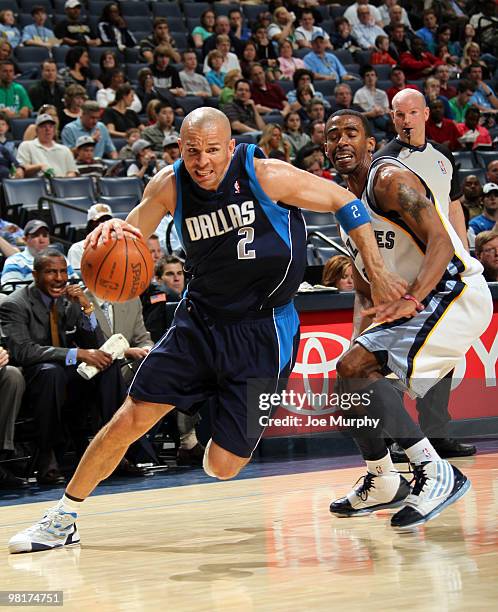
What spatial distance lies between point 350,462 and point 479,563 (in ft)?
11.5

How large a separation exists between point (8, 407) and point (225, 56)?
9260mm

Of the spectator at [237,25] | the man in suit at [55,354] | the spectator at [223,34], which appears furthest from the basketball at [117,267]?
the spectator at [237,25]

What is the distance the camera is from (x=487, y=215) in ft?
35.8

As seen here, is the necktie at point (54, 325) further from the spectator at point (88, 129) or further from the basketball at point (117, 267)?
the spectator at point (88, 129)

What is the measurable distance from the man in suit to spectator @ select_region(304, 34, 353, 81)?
959 cm

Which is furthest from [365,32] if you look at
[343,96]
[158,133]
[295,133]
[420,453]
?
[420,453]

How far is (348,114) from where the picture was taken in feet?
16.5

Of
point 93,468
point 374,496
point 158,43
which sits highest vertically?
point 158,43

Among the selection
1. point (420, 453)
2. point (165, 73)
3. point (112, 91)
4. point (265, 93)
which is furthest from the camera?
point (265, 93)

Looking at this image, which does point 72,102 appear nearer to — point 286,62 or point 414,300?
point 286,62

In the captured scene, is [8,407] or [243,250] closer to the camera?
[243,250]

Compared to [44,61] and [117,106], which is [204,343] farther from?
[44,61]

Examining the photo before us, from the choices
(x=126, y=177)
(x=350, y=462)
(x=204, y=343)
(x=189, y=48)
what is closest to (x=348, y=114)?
(x=204, y=343)

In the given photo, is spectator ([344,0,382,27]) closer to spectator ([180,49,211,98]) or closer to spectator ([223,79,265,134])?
spectator ([180,49,211,98])
